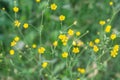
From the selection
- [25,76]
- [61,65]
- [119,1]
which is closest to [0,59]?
[25,76]

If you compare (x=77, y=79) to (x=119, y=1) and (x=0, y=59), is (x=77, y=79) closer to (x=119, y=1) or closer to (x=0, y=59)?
(x=0, y=59)

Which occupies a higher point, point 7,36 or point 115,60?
point 7,36

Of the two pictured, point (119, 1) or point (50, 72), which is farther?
point (119, 1)

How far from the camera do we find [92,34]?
3041mm

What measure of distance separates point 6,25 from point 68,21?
528mm

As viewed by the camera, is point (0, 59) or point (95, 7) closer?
point (0, 59)

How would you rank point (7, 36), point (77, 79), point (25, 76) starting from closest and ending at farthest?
1. point (77, 79)
2. point (25, 76)
3. point (7, 36)

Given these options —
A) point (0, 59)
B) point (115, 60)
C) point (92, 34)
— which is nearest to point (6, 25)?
point (0, 59)

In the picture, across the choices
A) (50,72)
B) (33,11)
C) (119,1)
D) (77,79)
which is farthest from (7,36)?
(119,1)

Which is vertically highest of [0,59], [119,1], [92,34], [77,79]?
[119,1]

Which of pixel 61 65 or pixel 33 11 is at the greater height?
pixel 33 11

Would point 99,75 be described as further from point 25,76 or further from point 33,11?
point 33,11

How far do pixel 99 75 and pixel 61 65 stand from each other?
12.2 inches

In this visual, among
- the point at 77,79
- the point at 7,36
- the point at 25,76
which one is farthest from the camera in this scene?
the point at 7,36
